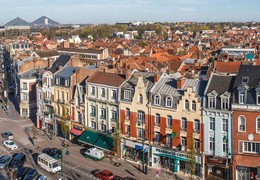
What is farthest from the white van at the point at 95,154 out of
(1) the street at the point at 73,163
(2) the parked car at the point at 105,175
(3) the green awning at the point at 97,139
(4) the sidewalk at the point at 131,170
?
(2) the parked car at the point at 105,175

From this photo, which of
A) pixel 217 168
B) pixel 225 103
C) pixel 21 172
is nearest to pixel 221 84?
pixel 225 103

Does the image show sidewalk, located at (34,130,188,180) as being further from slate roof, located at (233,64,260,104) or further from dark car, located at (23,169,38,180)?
slate roof, located at (233,64,260,104)

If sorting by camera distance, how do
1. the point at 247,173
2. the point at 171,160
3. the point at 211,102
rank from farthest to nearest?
the point at 171,160 < the point at 211,102 < the point at 247,173

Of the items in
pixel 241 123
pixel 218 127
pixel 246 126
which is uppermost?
pixel 241 123

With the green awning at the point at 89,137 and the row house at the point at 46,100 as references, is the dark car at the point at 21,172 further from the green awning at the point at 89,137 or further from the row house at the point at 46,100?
the row house at the point at 46,100

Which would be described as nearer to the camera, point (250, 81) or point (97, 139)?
point (250, 81)

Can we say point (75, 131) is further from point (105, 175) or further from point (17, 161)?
point (105, 175)

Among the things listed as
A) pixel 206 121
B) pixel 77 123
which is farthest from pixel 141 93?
pixel 77 123
